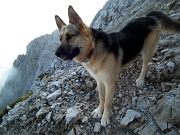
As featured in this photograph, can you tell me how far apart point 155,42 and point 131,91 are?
1936 millimetres

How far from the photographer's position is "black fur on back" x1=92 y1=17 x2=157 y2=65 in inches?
170

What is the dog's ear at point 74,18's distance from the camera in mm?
3922

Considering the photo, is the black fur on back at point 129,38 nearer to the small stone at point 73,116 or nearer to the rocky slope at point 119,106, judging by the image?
the rocky slope at point 119,106

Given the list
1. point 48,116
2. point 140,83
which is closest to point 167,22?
point 140,83

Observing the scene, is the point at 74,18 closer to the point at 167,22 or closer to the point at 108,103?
the point at 108,103

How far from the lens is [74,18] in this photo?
4016 mm

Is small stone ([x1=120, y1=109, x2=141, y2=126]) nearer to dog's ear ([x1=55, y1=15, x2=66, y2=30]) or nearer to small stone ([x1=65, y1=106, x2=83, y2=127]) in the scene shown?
small stone ([x1=65, y1=106, x2=83, y2=127])

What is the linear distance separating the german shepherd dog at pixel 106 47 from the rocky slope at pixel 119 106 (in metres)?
0.37

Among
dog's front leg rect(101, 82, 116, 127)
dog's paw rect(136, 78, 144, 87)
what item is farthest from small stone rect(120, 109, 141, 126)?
dog's paw rect(136, 78, 144, 87)

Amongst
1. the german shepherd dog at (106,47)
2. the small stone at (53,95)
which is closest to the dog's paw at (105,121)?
the german shepherd dog at (106,47)

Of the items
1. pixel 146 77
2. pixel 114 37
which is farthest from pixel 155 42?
pixel 114 37

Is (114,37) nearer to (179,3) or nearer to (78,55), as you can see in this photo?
(78,55)

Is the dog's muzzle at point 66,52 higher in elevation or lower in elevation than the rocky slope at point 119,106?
higher

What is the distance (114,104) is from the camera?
5.15 m
